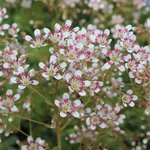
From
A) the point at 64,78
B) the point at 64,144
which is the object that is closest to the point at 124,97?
the point at 64,78

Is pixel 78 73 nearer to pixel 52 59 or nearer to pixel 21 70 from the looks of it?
pixel 52 59

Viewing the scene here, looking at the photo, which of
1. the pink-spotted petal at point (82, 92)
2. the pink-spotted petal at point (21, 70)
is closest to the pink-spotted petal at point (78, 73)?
the pink-spotted petal at point (82, 92)

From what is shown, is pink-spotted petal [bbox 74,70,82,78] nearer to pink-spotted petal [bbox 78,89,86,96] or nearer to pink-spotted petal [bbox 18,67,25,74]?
pink-spotted petal [bbox 78,89,86,96]

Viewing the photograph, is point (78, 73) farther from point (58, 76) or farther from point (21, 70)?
point (21, 70)

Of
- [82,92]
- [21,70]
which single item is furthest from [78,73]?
[21,70]

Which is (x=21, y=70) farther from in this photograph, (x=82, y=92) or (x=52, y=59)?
(x=82, y=92)

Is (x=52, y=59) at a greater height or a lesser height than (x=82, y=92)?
greater

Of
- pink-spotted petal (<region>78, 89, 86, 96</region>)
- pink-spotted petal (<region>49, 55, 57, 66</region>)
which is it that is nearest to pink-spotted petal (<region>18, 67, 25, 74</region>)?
pink-spotted petal (<region>49, 55, 57, 66</region>)

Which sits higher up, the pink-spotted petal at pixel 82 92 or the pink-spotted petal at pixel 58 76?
the pink-spotted petal at pixel 58 76

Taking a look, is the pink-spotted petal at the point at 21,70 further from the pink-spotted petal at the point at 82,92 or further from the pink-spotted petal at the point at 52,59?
the pink-spotted petal at the point at 82,92

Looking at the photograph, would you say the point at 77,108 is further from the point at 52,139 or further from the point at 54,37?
the point at 52,139

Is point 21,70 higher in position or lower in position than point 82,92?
higher
